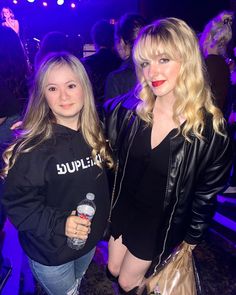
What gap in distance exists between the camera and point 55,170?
5.73 feet

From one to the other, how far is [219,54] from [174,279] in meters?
2.60

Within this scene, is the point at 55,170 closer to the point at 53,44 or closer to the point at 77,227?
the point at 77,227

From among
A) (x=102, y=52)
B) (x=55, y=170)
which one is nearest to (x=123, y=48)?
(x=102, y=52)

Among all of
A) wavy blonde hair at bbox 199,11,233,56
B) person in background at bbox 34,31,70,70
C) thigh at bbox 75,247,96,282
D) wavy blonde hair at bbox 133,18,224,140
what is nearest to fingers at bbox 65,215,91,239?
thigh at bbox 75,247,96,282

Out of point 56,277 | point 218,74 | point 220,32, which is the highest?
point 220,32

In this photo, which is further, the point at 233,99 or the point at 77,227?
the point at 233,99

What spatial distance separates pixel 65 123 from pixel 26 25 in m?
11.2

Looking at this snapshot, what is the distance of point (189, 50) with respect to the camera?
6.33 ft

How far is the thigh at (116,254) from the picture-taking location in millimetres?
2459

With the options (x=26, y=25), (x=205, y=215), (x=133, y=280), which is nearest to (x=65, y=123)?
(x=205, y=215)

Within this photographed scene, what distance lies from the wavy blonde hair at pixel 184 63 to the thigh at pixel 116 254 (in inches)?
45.8

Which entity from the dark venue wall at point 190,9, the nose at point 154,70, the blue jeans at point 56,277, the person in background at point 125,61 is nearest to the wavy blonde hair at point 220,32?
the person in background at point 125,61

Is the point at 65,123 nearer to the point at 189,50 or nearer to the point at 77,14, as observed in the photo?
the point at 189,50

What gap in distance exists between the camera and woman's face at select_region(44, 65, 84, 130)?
182 centimetres
